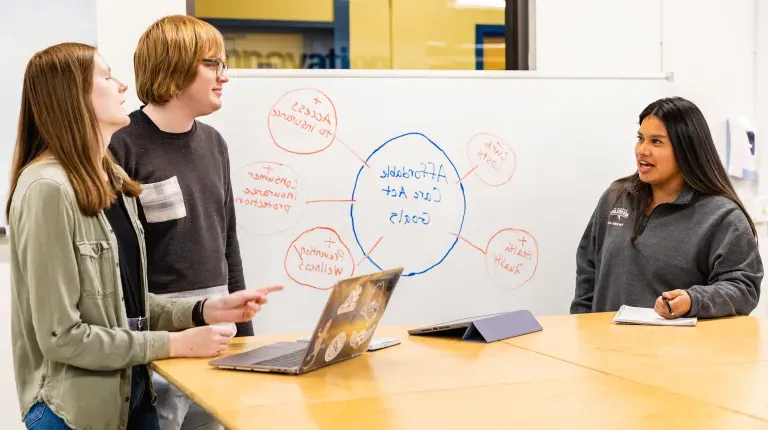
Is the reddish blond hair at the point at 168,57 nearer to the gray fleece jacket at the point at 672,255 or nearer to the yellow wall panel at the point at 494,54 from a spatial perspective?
the gray fleece jacket at the point at 672,255

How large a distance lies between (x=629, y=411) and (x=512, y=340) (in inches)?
27.4

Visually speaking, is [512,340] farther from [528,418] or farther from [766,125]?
[766,125]

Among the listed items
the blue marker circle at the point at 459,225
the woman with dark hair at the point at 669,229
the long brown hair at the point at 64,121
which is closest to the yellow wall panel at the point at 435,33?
the blue marker circle at the point at 459,225

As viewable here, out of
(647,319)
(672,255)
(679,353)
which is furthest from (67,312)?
(672,255)

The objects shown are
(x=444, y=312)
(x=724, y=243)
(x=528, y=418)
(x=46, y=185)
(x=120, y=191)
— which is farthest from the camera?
(x=444, y=312)

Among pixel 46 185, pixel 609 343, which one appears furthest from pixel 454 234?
pixel 46 185

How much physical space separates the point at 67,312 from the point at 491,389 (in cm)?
80

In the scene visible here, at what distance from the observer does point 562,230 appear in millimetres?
3271

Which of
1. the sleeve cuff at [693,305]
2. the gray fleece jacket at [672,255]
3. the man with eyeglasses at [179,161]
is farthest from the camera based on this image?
the gray fleece jacket at [672,255]

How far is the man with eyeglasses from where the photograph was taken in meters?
2.23

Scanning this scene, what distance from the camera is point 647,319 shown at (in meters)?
2.30

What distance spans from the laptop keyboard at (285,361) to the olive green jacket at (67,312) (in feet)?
0.71

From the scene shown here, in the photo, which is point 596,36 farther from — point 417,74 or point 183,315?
point 183,315

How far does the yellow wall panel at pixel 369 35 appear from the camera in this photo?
144 inches
